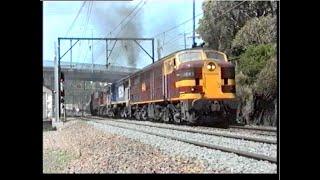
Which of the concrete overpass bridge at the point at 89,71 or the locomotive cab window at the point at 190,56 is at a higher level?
the locomotive cab window at the point at 190,56

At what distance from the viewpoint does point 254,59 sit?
22.1 feet

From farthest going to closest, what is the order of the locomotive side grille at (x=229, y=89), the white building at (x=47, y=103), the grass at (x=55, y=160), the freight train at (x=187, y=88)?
the freight train at (x=187, y=88)
the locomotive side grille at (x=229, y=89)
the white building at (x=47, y=103)
the grass at (x=55, y=160)

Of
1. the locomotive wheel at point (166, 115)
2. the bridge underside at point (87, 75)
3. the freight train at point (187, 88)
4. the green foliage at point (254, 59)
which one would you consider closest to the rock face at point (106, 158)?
the bridge underside at point (87, 75)

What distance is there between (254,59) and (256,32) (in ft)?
1.29

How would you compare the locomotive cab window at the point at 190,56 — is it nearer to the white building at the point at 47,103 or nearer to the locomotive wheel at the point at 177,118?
the locomotive wheel at the point at 177,118

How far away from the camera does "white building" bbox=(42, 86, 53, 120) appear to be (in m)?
6.04

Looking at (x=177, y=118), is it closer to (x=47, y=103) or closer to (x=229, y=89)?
(x=229, y=89)

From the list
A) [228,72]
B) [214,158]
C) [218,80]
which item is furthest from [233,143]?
[218,80]

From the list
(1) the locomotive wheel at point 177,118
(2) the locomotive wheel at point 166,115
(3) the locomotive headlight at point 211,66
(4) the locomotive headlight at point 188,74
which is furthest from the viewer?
(2) the locomotive wheel at point 166,115

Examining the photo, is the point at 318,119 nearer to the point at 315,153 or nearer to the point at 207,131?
the point at 315,153

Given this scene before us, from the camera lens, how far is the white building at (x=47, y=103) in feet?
19.8

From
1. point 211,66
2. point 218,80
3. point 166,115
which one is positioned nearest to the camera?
point 218,80

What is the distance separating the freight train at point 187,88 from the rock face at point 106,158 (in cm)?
131
